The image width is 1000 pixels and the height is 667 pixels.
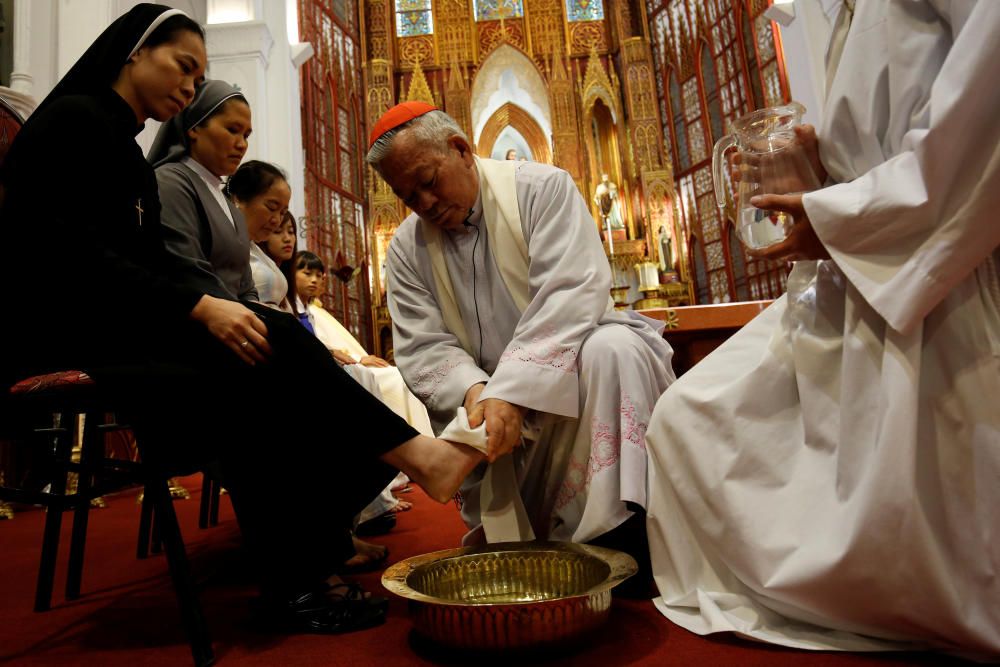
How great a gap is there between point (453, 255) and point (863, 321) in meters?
1.13

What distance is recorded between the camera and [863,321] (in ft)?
3.33

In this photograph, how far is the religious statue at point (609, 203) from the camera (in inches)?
402

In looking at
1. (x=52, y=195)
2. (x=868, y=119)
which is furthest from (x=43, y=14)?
(x=868, y=119)

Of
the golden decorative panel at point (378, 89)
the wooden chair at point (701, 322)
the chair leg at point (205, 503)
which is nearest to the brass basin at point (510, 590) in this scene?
the chair leg at point (205, 503)

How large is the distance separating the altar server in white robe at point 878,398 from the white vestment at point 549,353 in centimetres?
27

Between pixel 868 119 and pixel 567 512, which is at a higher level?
pixel 868 119

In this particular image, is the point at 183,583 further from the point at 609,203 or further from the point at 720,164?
the point at 609,203

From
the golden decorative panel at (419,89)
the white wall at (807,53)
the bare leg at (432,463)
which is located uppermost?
the golden decorative panel at (419,89)

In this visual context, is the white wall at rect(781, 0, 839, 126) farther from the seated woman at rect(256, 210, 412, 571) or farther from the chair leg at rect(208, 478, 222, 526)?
the chair leg at rect(208, 478, 222, 526)

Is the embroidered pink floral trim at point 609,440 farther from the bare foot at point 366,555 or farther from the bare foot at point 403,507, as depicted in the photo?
the bare foot at point 403,507

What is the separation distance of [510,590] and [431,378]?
598 millimetres

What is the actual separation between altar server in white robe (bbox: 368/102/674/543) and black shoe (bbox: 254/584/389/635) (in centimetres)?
39

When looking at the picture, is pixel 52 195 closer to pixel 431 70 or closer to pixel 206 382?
pixel 206 382

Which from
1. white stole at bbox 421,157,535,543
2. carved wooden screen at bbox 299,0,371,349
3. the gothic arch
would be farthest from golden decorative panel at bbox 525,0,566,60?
white stole at bbox 421,157,535,543
